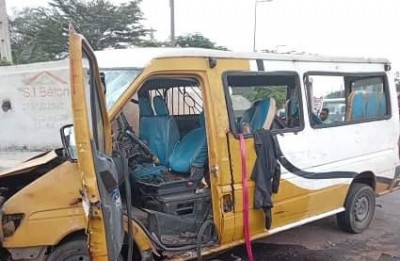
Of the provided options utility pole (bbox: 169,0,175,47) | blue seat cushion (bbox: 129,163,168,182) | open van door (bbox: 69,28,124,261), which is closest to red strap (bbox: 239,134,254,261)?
blue seat cushion (bbox: 129,163,168,182)

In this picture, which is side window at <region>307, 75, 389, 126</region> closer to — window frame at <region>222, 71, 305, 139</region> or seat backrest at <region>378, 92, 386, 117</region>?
seat backrest at <region>378, 92, 386, 117</region>

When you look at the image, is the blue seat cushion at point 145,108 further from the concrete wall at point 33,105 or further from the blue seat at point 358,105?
the concrete wall at point 33,105

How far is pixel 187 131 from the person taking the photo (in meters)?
5.48

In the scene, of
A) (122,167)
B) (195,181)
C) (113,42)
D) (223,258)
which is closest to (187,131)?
(195,181)

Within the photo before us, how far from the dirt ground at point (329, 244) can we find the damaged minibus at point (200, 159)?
254 millimetres

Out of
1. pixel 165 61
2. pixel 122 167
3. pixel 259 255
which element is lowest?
pixel 259 255

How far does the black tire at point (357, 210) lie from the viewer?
6238 mm

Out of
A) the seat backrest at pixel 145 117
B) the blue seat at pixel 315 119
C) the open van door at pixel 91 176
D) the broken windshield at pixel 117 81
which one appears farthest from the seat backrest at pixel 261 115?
the open van door at pixel 91 176

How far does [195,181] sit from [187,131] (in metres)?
0.97

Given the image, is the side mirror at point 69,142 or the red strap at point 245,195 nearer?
the side mirror at point 69,142

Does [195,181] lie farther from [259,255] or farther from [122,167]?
[259,255]

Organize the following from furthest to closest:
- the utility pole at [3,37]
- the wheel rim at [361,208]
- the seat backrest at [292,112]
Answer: the utility pole at [3,37] < the wheel rim at [361,208] < the seat backrest at [292,112]

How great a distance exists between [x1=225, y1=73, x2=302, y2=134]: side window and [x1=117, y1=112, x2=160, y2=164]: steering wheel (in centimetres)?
84

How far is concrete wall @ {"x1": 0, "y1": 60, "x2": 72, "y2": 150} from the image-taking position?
11.4m
